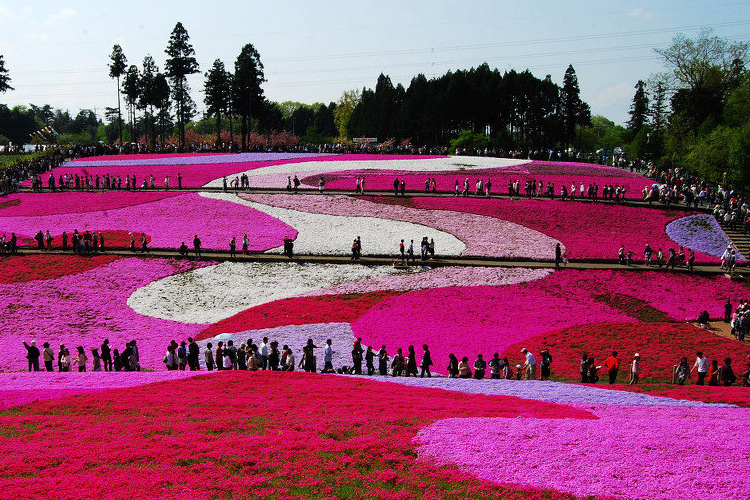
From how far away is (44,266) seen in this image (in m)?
39.0

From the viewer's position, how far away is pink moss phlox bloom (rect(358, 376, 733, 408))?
18.9m

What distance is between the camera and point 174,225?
48094 mm

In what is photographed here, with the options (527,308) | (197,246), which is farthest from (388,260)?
(197,246)

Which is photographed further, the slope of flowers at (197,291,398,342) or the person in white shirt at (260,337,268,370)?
the slope of flowers at (197,291,398,342)

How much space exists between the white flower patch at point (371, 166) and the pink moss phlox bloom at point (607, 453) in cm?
4841

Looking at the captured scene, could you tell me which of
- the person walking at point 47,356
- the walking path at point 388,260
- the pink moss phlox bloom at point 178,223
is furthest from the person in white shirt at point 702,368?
the pink moss phlox bloom at point 178,223

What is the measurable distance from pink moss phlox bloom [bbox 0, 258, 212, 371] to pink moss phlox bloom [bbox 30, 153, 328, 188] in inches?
971

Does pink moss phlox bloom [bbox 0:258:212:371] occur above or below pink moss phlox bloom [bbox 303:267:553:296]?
below

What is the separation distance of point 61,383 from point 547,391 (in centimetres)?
1536

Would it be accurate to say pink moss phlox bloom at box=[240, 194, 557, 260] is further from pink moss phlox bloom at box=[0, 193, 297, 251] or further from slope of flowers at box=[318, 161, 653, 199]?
slope of flowers at box=[318, 161, 653, 199]

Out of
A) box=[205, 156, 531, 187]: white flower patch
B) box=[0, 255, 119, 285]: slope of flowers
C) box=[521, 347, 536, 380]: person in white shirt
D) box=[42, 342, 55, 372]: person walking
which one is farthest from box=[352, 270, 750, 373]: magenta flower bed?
box=[205, 156, 531, 187]: white flower patch

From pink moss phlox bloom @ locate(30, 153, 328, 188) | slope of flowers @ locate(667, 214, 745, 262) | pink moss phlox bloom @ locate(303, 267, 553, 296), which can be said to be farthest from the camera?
pink moss phlox bloom @ locate(30, 153, 328, 188)

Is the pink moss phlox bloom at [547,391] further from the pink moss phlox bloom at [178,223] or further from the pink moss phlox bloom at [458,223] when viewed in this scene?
the pink moss phlox bloom at [178,223]

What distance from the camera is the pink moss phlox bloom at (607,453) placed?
1228 centimetres
